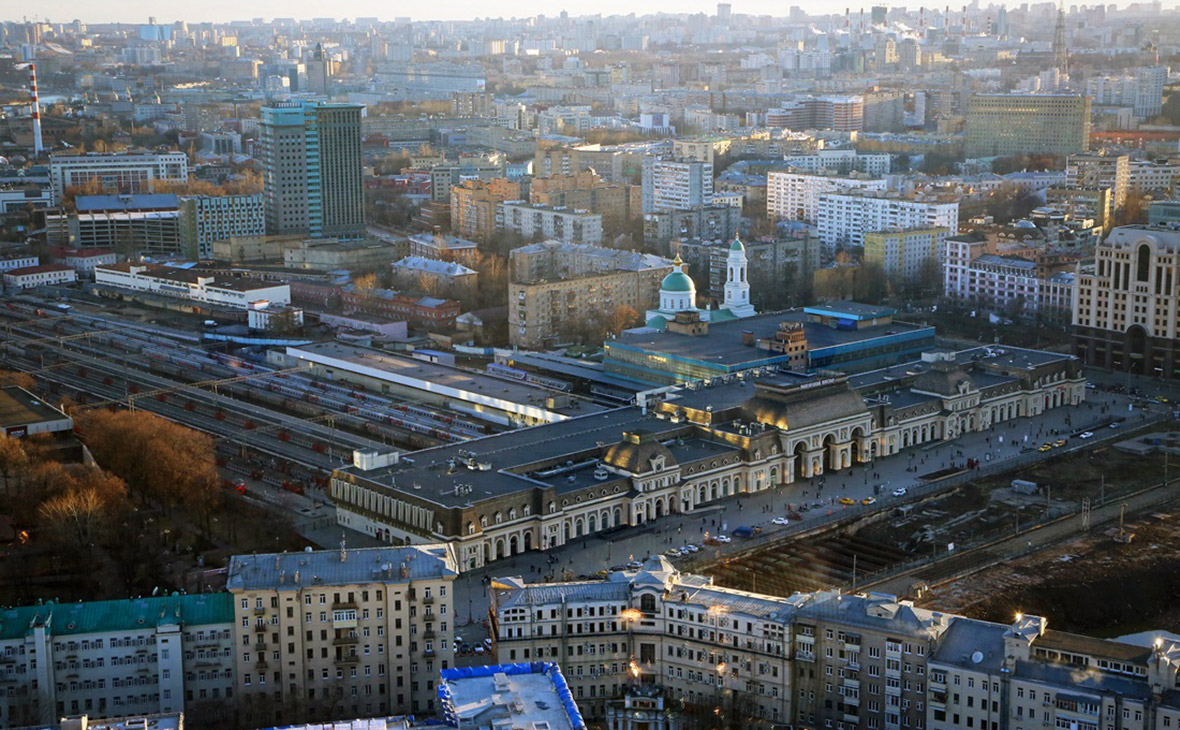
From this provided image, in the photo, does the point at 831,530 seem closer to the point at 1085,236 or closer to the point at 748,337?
the point at 748,337

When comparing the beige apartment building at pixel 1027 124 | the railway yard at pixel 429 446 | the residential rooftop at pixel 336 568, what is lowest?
the railway yard at pixel 429 446

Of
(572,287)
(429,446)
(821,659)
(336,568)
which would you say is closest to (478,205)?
(572,287)

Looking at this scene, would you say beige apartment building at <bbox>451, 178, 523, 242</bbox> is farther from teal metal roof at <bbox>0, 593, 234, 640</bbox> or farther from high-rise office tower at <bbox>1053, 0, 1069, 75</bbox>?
high-rise office tower at <bbox>1053, 0, 1069, 75</bbox>

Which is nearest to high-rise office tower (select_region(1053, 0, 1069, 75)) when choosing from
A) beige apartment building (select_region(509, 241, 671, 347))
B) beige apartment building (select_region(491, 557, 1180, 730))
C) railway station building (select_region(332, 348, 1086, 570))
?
beige apartment building (select_region(509, 241, 671, 347))

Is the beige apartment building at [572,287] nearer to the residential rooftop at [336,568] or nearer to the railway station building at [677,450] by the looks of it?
the railway station building at [677,450]

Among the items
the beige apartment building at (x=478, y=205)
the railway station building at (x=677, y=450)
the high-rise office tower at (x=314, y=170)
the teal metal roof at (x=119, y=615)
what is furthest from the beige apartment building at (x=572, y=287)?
the teal metal roof at (x=119, y=615)
